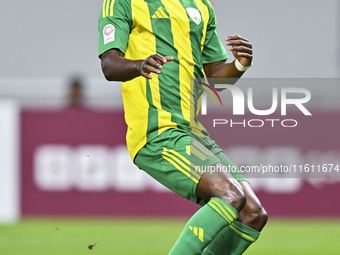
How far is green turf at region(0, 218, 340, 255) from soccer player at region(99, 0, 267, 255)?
2.09 m

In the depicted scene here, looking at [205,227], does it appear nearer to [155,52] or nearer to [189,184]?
[189,184]

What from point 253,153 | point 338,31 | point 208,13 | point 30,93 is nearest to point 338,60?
point 338,31

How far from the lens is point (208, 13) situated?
11.0ft

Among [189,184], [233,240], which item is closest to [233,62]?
[189,184]

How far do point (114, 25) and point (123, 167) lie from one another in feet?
12.6

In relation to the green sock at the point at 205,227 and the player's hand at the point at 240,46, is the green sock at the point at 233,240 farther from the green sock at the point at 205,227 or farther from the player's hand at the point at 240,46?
the player's hand at the point at 240,46

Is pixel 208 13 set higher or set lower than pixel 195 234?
higher

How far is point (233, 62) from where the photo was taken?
334 cm

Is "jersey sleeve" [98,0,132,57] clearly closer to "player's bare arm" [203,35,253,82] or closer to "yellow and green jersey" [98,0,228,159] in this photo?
"yellow and green jersey" [98,0,228,159]

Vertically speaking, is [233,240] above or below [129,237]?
above

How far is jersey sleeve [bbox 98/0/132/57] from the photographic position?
2914 millimetres

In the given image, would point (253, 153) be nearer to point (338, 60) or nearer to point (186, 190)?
point (338, 60)

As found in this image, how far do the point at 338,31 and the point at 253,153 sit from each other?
2.59 metres

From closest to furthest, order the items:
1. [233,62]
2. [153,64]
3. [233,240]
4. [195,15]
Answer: [153,64]
[233,240]
[195,15]
[233,62]
